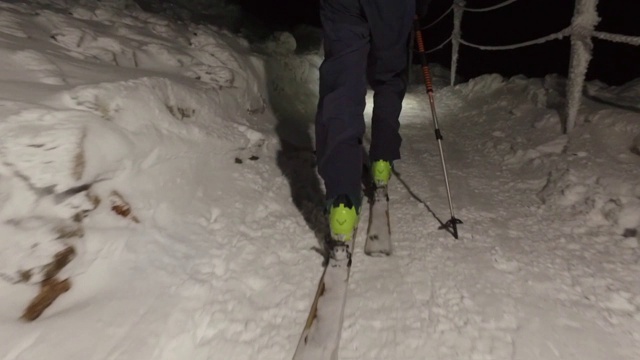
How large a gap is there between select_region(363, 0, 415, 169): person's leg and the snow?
0.50m

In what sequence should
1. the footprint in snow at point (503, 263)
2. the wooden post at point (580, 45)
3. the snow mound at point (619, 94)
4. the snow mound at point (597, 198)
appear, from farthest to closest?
1. the snow mound at point (619, 94)
2. the wooden post at point (580, 45)
3. the snow mound at point (597, 198)
4. the footprint in snow at point (503, 263)

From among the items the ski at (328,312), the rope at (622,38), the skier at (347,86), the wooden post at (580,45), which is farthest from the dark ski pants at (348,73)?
the wooden post at (580,45)

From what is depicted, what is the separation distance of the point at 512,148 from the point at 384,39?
2266 millimetres

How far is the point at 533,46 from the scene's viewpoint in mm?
28016

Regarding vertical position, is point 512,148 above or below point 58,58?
below

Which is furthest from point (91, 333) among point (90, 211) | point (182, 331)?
point (90, 211)

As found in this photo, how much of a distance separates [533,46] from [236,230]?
31.5 meters

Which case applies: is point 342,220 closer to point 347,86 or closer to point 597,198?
point 347,86

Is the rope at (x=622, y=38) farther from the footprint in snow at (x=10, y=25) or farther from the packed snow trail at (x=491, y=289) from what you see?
the footprint in snow at (x=10, y=25)

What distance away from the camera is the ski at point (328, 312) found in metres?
1.68

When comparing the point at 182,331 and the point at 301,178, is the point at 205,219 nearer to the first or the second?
the point at 182,331

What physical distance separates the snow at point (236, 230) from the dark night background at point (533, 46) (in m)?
18.9

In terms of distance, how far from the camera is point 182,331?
1.71 meters

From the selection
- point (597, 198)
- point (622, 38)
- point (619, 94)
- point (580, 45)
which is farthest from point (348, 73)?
point (619, 94)
